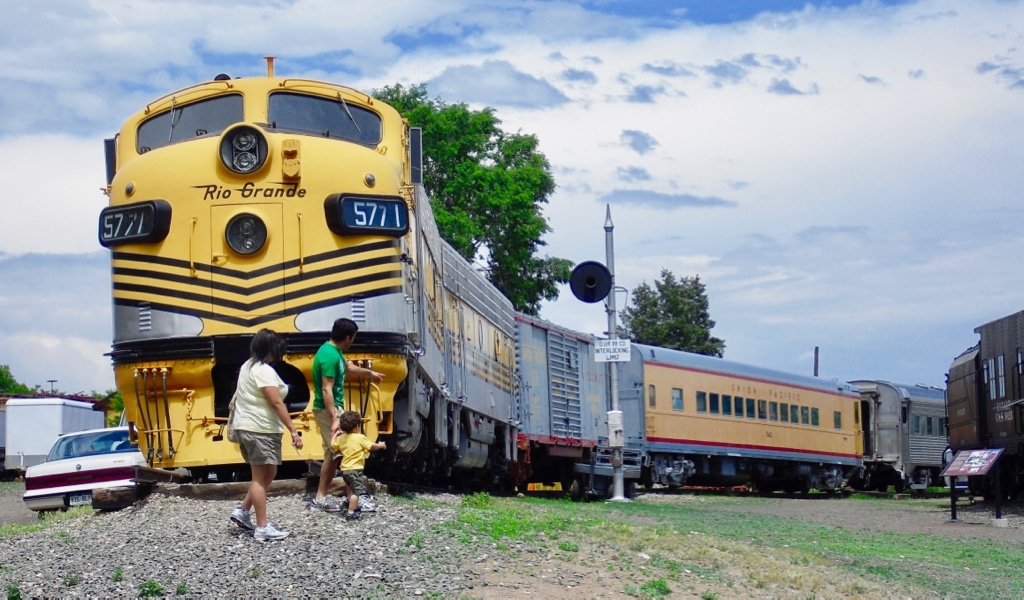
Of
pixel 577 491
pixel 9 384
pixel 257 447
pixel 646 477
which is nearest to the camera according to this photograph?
pixel 257 447

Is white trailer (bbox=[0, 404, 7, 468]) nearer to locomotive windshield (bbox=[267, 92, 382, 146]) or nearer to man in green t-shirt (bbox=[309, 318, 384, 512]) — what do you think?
locomotive windshield (bbox=[267, 92, 382, 146])

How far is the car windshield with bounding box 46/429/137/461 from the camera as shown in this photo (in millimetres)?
18203

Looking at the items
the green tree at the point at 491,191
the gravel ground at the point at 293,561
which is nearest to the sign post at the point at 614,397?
the gravel ground at the point at 293,561

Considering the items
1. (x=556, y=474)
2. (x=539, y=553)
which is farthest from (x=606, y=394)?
(x=539, y=553)

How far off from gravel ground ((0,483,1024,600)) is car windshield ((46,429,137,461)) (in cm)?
800

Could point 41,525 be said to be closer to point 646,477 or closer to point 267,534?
point 267,534

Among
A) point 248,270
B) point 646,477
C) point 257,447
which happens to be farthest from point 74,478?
point 646,477

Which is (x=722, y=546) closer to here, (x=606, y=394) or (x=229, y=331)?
(x=229, y=331)

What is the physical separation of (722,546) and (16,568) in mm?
5314

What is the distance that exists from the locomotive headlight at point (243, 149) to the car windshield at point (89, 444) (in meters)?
7.71

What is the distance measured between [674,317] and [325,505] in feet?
218

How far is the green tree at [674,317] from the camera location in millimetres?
74375

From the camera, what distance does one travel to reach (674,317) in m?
75.6

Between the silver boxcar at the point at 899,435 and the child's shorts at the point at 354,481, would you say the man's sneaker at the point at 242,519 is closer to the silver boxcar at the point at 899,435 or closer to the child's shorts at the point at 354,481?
the child's shorts at the point at 354,481
